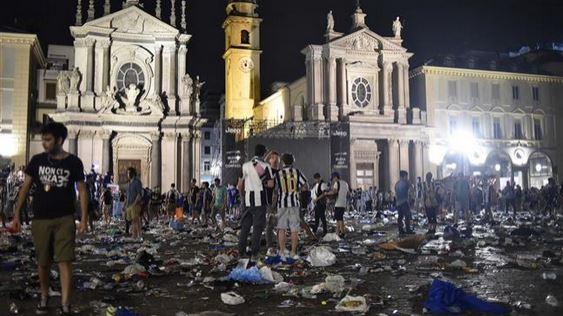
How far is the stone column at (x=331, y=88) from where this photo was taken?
41906 millimetres

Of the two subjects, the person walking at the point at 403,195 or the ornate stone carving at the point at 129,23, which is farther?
the ornate stone carving at the point at 129,23

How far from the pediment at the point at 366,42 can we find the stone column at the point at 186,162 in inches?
581

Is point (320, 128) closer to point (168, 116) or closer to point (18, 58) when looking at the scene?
point (168, 116)

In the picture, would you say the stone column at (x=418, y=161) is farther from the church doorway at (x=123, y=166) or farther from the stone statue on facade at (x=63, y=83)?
the stone statue on facade at (x=63, y=83)

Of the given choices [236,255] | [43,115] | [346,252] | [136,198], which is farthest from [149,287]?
[43,115]

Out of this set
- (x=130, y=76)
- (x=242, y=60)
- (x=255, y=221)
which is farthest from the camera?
(x=242, y=60)

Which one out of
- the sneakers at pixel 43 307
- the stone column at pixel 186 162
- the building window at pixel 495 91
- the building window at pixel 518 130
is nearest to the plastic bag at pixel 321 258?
the sneakers at pixel 43 307

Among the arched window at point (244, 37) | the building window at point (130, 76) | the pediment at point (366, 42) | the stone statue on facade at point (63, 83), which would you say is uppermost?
the arched window at point (244, 37)

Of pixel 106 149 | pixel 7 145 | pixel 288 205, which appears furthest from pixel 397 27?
pixel 288 205

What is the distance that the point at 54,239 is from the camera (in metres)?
5.29

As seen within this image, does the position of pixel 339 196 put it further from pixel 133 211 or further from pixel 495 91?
pixel 495 91

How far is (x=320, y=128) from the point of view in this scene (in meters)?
34.1

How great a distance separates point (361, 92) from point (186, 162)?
15773mm

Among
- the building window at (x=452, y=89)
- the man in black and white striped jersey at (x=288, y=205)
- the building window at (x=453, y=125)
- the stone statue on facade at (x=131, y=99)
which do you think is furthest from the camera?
the building window at (x=452, y=89)
